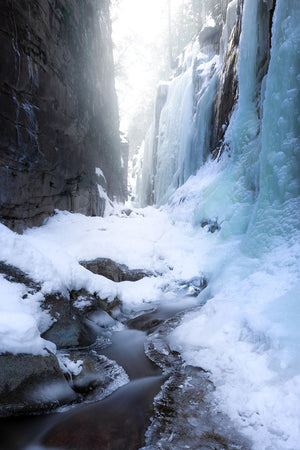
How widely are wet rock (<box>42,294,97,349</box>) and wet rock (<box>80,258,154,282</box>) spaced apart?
242cm

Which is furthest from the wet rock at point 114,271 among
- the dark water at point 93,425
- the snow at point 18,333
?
the dark water at point 93,425

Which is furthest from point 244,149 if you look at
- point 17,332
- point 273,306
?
point 17,332

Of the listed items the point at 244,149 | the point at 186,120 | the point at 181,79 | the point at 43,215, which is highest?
the point at 181,79

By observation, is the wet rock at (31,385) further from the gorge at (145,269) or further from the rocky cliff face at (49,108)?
the rocky cliff face at (49,108)

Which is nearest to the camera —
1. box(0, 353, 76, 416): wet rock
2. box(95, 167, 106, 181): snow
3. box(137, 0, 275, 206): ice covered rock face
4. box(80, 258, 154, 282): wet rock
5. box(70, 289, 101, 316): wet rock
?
box(0, 353, 76, 416): wet rock

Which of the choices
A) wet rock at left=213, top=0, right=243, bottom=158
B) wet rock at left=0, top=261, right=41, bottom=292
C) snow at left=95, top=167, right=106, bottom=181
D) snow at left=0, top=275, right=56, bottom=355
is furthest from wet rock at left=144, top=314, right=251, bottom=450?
snow at left=95, top=167, right=106, bottom=181

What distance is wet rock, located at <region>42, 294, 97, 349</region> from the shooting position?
336 cm

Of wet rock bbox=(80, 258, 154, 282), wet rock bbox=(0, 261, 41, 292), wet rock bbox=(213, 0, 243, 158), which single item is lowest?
wet rock bbox=(80, 258, 154, 282)

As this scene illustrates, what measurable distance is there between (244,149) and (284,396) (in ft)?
22.2

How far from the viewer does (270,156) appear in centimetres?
525

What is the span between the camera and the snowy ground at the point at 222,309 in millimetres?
2199

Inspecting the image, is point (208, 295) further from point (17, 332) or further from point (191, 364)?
point (17, 332)

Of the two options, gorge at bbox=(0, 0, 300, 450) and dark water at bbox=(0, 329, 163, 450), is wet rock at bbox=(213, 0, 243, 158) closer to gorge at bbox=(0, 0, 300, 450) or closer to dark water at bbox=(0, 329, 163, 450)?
gorge at bbox=(0, 0, 300, 450)

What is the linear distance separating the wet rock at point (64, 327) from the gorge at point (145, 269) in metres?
0.02
